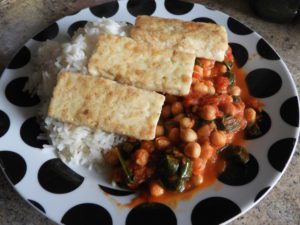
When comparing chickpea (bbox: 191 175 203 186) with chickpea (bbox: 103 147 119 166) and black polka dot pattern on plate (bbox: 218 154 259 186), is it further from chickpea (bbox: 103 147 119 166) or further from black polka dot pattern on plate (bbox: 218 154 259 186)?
chickpea (bbox: 103 147 119 166)

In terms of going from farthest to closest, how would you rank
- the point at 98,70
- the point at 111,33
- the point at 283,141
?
the point at 111,33, the point at 98,70, the point at 283,141

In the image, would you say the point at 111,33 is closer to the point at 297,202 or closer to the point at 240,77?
the point at 240,77

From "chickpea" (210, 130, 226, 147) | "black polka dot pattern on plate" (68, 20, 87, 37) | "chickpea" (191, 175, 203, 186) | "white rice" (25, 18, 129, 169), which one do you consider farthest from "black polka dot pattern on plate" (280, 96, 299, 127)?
"black polka dot pattern on plate" (68, 20, 87, 37)

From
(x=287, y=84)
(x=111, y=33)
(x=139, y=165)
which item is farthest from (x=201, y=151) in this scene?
(x=111, y=33)

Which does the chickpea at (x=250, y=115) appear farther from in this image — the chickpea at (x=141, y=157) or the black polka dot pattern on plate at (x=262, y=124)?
the chickpea at (x=141, y=157)

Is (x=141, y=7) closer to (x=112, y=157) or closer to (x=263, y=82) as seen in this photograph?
(x=263, y=82)

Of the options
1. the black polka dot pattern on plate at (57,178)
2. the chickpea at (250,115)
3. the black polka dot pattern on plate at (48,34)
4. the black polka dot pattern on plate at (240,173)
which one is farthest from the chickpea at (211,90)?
the black polka dot pattern on plate at (48,34)
